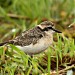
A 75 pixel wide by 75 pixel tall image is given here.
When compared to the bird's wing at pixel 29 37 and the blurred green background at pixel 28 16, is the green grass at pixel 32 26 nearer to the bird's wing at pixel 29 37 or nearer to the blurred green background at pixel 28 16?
the blurred green background at pixel 28 16

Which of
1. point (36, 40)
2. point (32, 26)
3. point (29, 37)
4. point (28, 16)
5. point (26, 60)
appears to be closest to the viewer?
point (26, 60)

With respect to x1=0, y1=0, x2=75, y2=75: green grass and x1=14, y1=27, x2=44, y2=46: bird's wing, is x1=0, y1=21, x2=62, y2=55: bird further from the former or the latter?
x1=0, y1=0, x2=75, y2=75: green grass

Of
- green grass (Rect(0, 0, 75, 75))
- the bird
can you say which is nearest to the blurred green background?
green grass (Rect(0, 0, 75, 75))

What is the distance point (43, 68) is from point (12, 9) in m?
3.67

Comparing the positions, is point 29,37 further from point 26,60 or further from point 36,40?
point 26,60

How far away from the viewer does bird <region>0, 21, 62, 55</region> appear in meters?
5.59

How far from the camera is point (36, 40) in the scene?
567 cm

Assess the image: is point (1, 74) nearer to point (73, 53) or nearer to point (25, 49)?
point (25, 49)

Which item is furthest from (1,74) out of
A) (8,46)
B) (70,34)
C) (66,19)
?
(66,19)

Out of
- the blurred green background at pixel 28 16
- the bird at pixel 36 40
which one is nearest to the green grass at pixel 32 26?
the blurred green background at pixel 28 16

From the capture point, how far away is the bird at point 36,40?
18.3 ft

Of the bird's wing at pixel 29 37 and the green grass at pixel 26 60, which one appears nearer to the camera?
the green grass at pixel 26 60

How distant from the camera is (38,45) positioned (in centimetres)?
558

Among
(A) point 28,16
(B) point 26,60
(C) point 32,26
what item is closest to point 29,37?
(B) point 26,60
